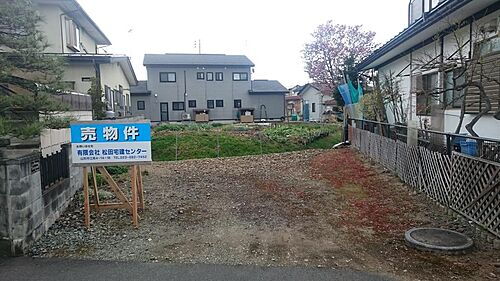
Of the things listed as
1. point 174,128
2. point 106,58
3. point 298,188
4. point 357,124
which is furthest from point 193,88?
point 298,188

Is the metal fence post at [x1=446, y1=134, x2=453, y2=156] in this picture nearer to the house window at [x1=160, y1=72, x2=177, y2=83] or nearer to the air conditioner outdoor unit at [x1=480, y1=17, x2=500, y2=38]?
the air conditioner outdoor unit at [x1=480, y1=17, x2=500, y2=38]

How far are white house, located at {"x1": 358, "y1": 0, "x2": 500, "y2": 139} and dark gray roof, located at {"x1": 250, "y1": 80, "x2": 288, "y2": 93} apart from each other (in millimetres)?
23003

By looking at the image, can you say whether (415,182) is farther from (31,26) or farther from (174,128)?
(174,128)

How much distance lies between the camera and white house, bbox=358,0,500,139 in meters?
7.49

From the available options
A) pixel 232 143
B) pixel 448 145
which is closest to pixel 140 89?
pixel 232 143

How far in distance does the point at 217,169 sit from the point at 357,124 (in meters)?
6.04

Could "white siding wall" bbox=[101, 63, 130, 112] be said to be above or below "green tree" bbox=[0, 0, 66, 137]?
above

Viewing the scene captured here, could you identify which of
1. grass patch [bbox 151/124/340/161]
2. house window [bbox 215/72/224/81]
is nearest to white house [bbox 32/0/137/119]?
grass patch [bbox 151/124/340/161]

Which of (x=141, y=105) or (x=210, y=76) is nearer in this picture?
(x=141, y=105)

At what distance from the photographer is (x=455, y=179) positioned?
5.61 metres

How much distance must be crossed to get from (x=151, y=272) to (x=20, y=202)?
192 centimetres

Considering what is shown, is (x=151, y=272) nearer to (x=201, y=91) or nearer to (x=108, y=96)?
(x=108, y=96)

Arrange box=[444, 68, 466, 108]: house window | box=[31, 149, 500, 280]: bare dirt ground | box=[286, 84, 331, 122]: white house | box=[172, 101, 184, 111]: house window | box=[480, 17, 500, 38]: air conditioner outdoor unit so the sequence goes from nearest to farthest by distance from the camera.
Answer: box=[31, 149, 500, 280]: bare dirt ground
box=[480, 17, 500, 38]: air conditioner outdoor unit
box=[444, 68, 466, 108]: house window
box=[172, 101, 184, 111]: house window
box=[286, 84, 331, 122]: white house

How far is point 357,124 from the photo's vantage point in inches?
560
